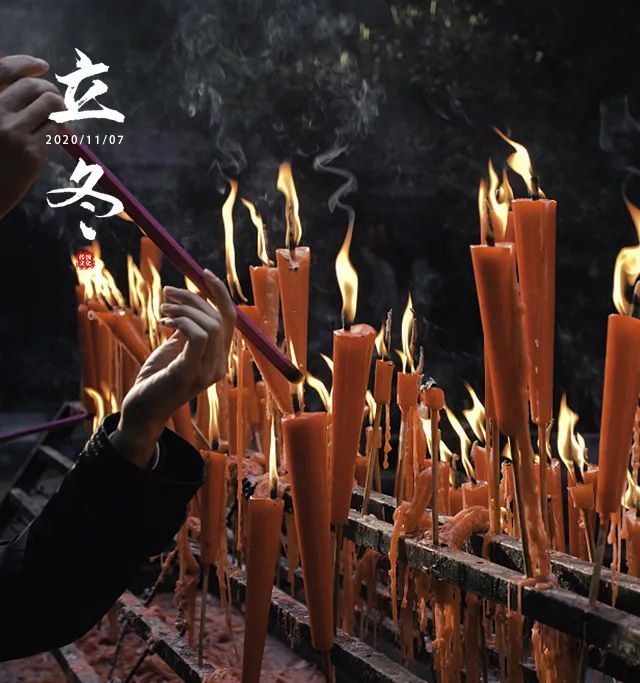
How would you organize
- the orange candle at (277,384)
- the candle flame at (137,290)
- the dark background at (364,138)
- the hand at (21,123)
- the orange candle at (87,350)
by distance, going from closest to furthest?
the hand at (21,123), the orange candle at (277,384), the candle flame at (137,290), the orange candle at (87,350), the dark background at (364,138)

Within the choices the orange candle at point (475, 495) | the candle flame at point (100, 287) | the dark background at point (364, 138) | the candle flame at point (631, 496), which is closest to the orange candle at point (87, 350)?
the candle flame at point (100, 287)

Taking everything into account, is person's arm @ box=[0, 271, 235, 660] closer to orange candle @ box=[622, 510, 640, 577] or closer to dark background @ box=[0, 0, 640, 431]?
orange candle @ box=[622, 510, 640, 577]

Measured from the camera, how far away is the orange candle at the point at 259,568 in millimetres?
1840

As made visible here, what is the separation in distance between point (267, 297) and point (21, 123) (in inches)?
36.2

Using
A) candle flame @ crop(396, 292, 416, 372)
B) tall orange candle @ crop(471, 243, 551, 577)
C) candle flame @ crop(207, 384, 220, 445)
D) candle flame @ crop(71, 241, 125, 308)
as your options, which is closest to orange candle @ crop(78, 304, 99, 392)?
candle flame @ crop(71, 241, 125, 308)

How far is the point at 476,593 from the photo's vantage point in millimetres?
1788

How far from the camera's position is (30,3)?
8516 mm

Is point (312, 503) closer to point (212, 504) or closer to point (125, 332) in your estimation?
point (212, 504)

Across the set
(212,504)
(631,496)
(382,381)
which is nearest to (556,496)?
(631,496)

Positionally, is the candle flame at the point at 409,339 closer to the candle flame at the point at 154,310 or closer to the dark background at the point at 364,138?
the candle flame at the point at 154,310

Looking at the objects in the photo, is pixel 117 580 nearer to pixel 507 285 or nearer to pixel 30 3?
pixel 507 285

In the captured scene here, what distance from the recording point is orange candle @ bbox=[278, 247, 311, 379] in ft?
6.28

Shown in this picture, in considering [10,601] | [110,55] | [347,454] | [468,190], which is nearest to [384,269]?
[468,190]

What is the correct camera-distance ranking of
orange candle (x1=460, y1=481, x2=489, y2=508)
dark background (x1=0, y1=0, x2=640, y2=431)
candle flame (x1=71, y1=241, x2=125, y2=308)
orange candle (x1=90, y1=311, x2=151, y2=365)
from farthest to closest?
dark background (x1=0, y1=0, x2=640, y2=431), candle flame (x1=71, y1=241, x2=125, y2=308), orange candle (x1=90, y1=311, x2=151, y2=365), orange candle (x1=460, y1=481, x2=489, y2=508)
